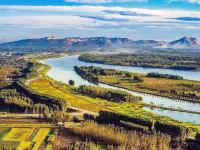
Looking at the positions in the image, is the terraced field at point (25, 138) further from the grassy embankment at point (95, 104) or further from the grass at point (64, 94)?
the grass at point (64, 94)

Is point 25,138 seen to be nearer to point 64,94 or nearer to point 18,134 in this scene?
point 18,134

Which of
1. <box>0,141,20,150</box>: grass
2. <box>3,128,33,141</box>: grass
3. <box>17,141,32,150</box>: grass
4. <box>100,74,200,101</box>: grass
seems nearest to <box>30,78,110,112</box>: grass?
<box>100,74,200,101</box>: grass

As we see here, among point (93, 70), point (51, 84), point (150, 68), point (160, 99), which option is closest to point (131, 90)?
point (160, 99)

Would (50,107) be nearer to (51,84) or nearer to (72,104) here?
(72,104)

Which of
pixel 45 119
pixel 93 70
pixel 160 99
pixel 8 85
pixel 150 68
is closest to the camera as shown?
pixel 45 119

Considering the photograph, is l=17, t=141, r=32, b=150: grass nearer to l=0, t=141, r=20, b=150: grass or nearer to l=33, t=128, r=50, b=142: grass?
l=0, t=141, r=20, b=150: grass

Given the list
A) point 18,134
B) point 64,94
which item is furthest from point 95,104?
point 18,134

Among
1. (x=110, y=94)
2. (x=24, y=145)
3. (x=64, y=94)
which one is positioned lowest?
(x=24, y=145)

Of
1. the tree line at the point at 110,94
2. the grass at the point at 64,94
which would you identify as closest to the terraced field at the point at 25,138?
the grass at the point at 64,94
